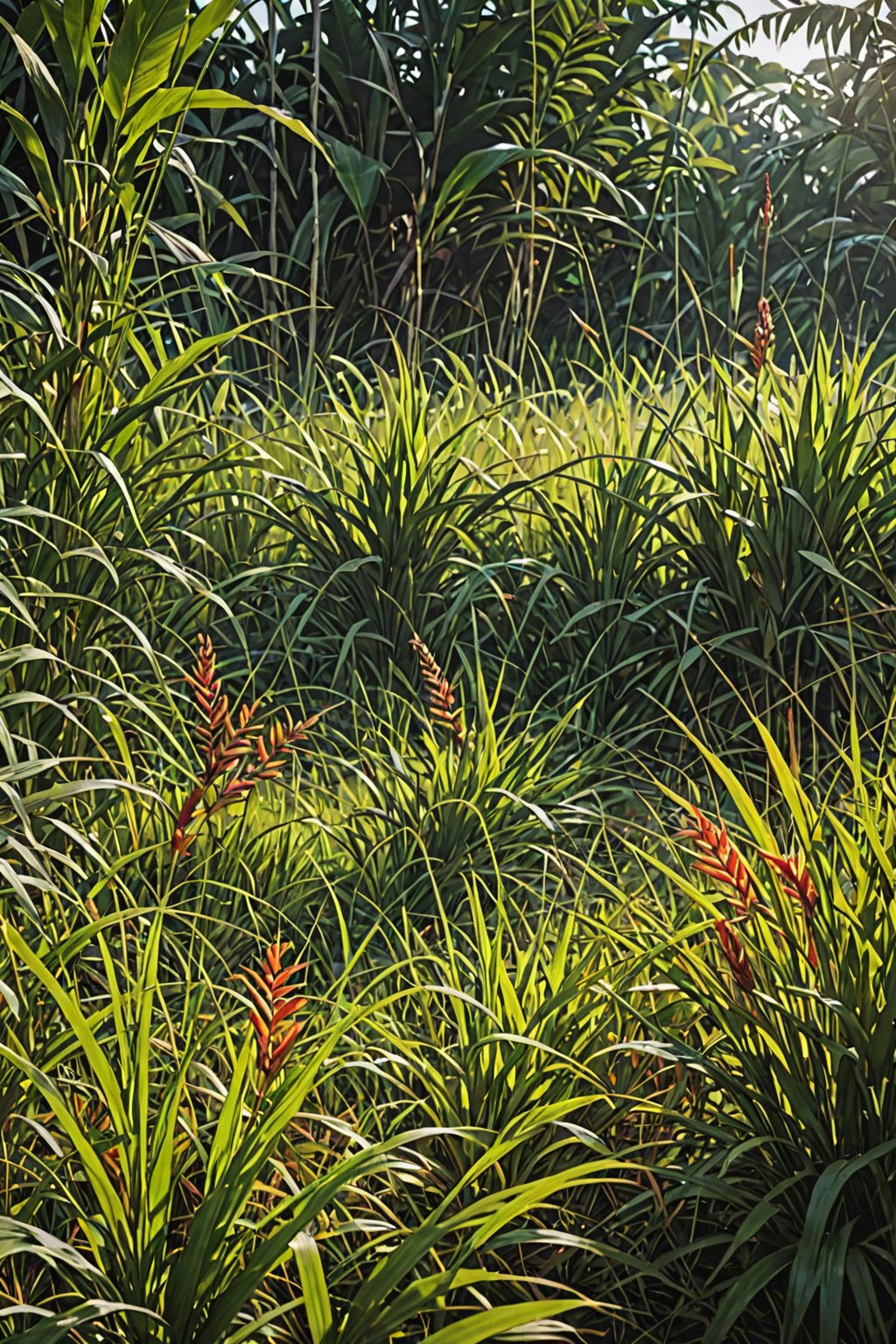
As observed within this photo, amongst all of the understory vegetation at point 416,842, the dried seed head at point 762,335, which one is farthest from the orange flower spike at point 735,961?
the dried seed head at point 762,335

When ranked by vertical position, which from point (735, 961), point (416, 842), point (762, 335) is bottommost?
point (416, 842)

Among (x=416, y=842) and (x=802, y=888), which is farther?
(x=416, y=842)

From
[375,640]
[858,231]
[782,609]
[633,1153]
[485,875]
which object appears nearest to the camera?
[633,1153]

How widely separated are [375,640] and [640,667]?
1.19ft

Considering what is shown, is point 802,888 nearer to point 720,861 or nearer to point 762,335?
point 720,861

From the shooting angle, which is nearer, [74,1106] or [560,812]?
[74,1106]

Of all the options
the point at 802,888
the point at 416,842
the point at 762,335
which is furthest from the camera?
the point at 762,335

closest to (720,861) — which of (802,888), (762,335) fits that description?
(802,888)

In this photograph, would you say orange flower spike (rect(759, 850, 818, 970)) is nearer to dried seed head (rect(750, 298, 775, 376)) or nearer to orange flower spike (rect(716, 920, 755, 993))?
orange flower spike (rect(716, 920, 755, 993))

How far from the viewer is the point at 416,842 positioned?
1404 millimetres

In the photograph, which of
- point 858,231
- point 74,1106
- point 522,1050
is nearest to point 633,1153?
point 522,1050

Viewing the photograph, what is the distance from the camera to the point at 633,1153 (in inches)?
40.5

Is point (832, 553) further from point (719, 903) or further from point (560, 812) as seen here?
point (719, 903)

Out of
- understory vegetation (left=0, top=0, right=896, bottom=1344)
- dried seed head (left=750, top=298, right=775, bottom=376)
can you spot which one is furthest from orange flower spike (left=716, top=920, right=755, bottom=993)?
dried seed head (left=750, top=298, right=775, bottom=376)
